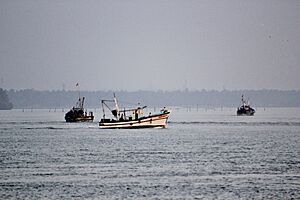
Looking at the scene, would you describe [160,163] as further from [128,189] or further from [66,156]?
[128,189]

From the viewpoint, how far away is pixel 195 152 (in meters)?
113

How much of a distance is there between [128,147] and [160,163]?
32060mm

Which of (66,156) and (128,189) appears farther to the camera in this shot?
(66,156)

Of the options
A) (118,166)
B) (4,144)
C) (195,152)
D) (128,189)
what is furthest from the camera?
(4,144)

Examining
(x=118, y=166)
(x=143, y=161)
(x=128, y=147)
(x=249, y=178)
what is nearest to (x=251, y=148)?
(x=128, y=147)

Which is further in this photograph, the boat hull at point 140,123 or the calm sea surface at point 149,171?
the boat hull at point 140,123

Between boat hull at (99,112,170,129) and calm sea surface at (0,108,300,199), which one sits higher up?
boat hull at (99,112,170,129)

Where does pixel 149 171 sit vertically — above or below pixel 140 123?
below

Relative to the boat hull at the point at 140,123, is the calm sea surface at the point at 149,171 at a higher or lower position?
lower

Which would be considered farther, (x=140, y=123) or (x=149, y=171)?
(x=140, y=123)

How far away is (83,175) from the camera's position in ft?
253

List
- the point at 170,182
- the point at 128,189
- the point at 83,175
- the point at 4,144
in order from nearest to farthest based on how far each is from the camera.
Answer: the point at 128,189 < the point at 170,182 < the point at 83,175 < the point at 4,144

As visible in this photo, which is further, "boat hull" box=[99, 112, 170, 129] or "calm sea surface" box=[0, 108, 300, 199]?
"boat hull" box=[99, 112, 170, 129]

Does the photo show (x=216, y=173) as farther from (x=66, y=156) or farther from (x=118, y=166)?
(x=66, y=156)
